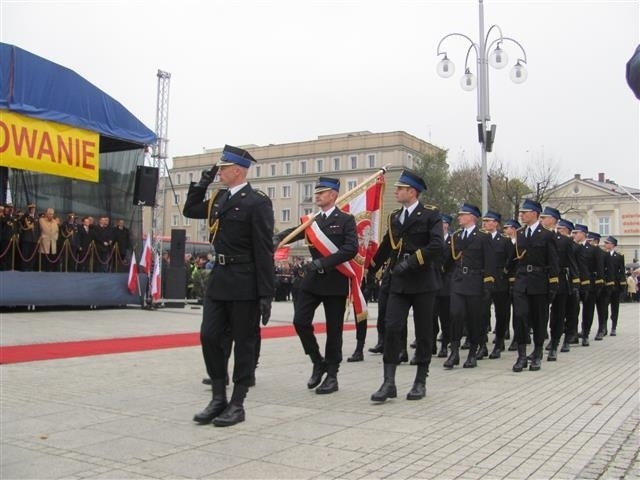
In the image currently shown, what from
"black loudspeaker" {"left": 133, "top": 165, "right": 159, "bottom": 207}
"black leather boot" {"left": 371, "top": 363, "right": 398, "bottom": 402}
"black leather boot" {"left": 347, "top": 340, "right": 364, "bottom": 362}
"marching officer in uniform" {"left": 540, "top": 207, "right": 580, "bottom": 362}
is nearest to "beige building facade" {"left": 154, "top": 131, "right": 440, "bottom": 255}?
"black loudspeaker" {"left": 133, "top": 165, "right": 159, "bottom": 207}

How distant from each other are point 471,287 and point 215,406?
447cm

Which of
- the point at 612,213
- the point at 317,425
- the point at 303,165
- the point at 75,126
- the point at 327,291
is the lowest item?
the point at 317,425

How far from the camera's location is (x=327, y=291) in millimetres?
6621

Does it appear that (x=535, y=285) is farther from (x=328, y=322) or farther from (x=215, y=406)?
(x=215, y=406)

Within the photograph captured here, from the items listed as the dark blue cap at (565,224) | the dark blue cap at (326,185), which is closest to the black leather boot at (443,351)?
the dark blue cap at (565,224)

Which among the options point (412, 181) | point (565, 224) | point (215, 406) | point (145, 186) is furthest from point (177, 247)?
point (215, 406)

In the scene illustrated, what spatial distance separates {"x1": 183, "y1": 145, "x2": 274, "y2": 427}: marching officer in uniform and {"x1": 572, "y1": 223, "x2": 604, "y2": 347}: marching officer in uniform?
8.74 meters

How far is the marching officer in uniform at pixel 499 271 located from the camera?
948cm

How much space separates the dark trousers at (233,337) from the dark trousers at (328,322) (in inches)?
56.7

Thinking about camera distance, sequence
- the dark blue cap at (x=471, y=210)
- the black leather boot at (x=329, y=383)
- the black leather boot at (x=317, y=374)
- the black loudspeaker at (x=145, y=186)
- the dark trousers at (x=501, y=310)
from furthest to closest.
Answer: the black loudspeaker at (x=145, y=186)
the dark trousers at (x=501, y=310)
the dark blue cap at (x=471, y=210)
the black leather boot at (x=317, y=374)
the black leather boot at (x=329, y=383)

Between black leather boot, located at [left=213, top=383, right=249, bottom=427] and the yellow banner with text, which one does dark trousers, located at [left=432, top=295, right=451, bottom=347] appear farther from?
the yellow banner with text

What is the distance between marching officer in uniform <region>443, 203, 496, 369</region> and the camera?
28.1 feet

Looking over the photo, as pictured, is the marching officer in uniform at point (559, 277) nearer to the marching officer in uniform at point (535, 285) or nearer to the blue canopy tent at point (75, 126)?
the marching officer in uniform at point (535, 285)

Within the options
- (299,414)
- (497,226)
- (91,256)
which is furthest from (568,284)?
(91,256)
